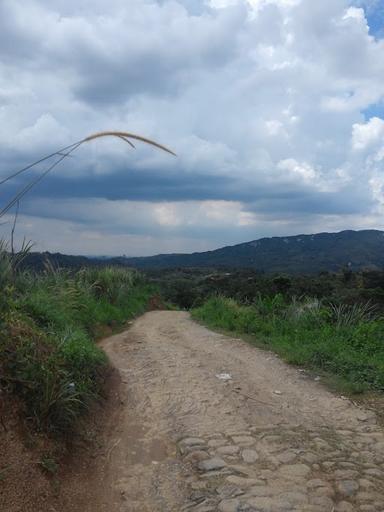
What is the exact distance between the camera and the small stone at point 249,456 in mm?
3982

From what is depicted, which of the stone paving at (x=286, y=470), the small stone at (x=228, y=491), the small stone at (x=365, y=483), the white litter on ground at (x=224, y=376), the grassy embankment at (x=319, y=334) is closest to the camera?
the stone paving at (x=286, y=470)

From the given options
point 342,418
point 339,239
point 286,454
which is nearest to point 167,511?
point 286,454

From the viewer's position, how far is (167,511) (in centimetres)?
338

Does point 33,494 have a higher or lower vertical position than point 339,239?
lower

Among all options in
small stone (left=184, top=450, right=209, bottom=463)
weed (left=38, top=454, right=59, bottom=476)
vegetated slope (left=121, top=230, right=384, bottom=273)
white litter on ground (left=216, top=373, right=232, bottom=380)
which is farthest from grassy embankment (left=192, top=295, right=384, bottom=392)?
vegetated slope (left=121, top=230, right=384, bottom=273)

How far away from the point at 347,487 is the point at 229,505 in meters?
0.90

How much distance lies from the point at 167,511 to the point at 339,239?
115632 mm

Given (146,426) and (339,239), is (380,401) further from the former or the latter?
(339,239)

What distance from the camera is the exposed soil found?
3.47m

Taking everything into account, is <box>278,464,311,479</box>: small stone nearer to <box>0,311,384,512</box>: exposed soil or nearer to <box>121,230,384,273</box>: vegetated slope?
<box>0,311,384,512</box>: exposed soil

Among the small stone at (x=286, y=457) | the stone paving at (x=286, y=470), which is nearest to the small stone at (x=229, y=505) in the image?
the stone paving at (x=286, y=470)

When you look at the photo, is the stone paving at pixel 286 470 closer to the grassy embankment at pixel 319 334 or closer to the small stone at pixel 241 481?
the small stone at pixel 241 481

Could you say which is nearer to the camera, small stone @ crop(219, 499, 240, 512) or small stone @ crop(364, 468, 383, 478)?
small stone @ crop(219, 499, 240, 512)

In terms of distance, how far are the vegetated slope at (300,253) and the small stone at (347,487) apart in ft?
261
